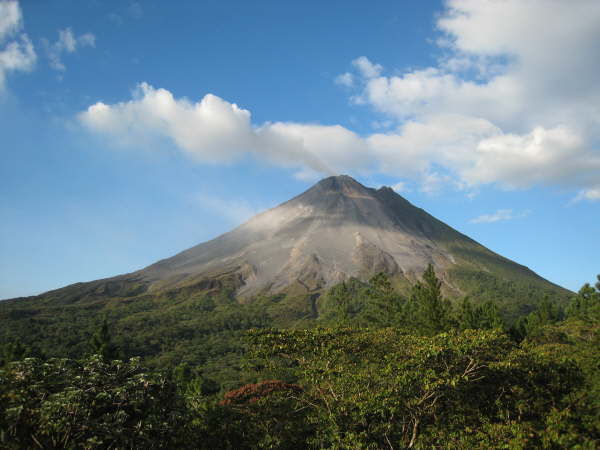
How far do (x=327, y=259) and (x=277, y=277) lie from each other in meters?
19.2

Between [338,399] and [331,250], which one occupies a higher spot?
[331,250]

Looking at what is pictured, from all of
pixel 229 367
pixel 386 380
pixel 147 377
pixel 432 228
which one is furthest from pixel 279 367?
pixel 432 228

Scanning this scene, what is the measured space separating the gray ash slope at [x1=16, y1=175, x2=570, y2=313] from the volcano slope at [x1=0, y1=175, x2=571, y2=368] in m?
0.46

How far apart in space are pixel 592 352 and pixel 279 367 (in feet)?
48.4

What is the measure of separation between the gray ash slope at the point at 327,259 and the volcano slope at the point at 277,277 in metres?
0.46

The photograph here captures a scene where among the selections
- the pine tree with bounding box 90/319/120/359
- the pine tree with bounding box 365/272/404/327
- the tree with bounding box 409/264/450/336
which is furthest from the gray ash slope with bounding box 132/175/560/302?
the tree with bounding box 409/264/450/336

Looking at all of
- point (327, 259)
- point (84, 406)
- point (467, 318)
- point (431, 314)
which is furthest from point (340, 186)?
point (84, 406)

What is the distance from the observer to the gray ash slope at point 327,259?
129125mm

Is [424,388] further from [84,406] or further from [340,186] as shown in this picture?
[340,186]

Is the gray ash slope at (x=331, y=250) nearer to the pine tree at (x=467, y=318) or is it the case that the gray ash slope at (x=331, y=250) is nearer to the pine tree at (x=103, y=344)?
the pine tree at (x=467, y=318)

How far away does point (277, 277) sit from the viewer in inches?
5290

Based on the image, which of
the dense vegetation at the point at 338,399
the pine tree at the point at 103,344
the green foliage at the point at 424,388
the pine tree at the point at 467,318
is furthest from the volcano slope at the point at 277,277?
the green foliage at the point at 424,388

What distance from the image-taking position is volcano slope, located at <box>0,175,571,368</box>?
9375 centimetres

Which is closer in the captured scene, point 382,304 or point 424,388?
point 424,388
